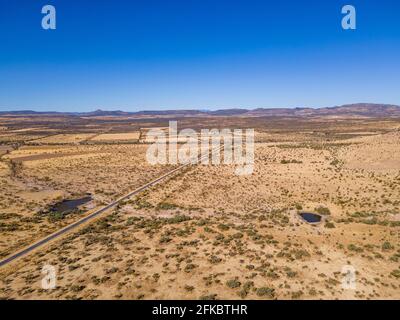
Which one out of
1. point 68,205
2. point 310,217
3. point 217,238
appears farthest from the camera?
point 68,205

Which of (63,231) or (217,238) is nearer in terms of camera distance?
(217,238)

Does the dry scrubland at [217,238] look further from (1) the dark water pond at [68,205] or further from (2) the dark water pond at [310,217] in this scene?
(1) the dark water pond at [68,205]

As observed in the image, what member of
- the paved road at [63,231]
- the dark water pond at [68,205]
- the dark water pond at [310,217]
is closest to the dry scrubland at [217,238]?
the dark water pond at [310,217]

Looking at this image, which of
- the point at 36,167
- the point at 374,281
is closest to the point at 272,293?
the point at 374,281

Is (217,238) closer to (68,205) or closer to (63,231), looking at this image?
(63,231)

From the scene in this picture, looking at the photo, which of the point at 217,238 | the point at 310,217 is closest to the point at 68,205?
the point at 217,238

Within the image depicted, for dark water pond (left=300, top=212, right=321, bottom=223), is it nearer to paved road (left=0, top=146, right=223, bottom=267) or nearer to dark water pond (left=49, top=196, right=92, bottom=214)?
paved road (left=0, top=146, right=223, bottom=267)
